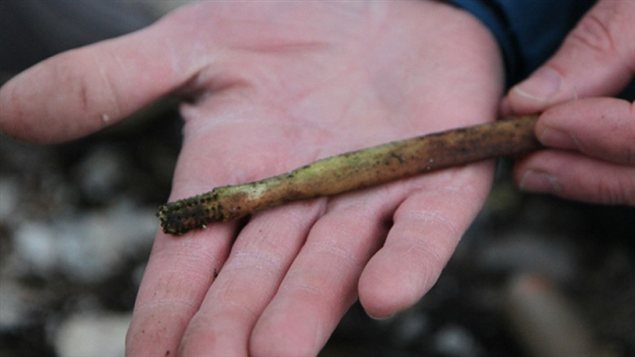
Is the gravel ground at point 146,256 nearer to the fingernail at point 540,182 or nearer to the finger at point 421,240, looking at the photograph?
the fingernail at point 540,182

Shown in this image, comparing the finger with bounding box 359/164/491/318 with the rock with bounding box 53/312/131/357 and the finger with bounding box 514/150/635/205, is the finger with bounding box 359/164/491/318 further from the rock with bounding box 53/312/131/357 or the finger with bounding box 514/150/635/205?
the rock with bounding box 53/312/131/357

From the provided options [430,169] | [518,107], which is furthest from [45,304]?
[518,107]

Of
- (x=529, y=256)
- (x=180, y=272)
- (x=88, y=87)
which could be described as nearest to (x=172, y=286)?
(x=180, y=272)

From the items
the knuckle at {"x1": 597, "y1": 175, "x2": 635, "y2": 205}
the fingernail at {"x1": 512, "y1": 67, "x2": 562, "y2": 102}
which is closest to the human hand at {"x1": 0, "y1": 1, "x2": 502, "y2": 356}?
the fingernail at {"x1": 512, "y1": 67, "x2": 562, "y2": 102}

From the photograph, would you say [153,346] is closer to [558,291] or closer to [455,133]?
[455,133]

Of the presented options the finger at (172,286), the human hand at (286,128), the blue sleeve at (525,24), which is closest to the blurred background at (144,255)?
the blue sleeve at (525,24)

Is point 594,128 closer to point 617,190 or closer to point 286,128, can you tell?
point 617,190
